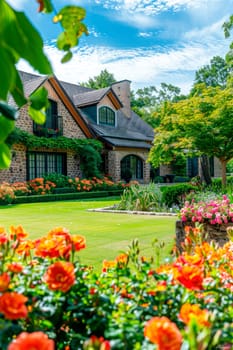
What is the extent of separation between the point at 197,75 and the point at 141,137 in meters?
31.5

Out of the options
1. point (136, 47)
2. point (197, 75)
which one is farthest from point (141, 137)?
point (197, 75)

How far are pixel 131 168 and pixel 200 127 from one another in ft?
46.7

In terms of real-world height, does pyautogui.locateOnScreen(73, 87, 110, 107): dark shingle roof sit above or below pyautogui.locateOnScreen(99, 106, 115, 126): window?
above

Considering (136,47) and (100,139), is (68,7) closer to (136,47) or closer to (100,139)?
(136,47)

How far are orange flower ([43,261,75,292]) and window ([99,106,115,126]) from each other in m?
24.9

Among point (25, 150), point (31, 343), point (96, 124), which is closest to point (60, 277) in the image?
point (31, 343)

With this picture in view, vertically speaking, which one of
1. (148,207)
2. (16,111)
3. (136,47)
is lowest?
(148,207)

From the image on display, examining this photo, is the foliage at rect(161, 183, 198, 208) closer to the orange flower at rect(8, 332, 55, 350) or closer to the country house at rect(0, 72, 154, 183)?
the country house at rect(0, 72, 154, 183)

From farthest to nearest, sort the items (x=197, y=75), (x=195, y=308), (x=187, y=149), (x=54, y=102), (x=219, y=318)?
1. (x=197, y=75)
2. (x=54, y=102)
3. (x=187, y=149)
4. (x=219, y=318)
5. (x=195, y=308)

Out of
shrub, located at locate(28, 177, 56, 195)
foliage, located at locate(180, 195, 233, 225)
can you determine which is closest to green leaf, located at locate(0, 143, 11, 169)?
foliage, located at locate(180, 195, 233, 225)

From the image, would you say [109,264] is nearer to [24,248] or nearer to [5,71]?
[24,248]

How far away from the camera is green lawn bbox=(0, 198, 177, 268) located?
594 centimetres

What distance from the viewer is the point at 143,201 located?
1223 centimetres

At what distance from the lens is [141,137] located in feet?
92.2
